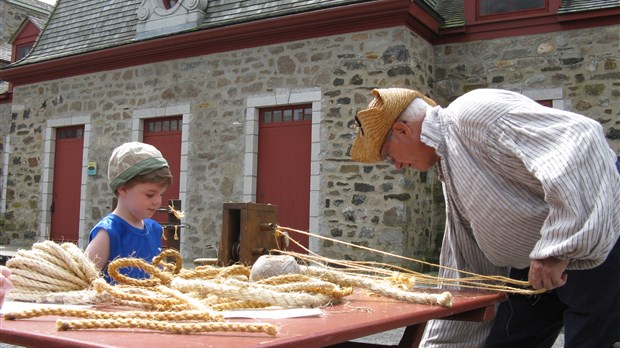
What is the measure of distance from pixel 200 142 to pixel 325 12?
3.23 m

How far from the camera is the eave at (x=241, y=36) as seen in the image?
971 cm

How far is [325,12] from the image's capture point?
32.5 feet

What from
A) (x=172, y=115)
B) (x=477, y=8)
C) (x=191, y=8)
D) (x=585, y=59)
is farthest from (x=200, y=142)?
(x=585, y=59)

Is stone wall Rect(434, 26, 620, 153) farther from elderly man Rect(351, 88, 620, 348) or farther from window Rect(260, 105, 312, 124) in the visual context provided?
elderly man Rect(351, 88, 620, 348)

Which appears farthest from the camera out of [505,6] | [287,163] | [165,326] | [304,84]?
[287,163]

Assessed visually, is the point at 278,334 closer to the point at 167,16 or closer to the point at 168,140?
the point at 168,140

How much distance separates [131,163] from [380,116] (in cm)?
110

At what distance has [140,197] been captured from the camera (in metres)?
2.88

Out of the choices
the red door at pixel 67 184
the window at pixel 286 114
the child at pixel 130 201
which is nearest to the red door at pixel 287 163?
the window at pixel 286 114

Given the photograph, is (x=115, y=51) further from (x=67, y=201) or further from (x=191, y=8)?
(x=67, y=201)

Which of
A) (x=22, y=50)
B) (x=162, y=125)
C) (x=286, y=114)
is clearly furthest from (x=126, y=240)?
(x=22, y=50)

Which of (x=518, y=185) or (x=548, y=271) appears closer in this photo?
(x=548, y=271)

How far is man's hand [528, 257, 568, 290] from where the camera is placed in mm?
2008

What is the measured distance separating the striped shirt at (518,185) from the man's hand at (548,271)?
0.04 m
